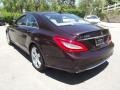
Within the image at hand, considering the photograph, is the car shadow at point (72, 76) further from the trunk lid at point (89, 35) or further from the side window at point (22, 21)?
the side window at point (22, 21)

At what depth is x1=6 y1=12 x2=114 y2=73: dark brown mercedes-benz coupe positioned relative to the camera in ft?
14.2

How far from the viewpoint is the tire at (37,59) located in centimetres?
516

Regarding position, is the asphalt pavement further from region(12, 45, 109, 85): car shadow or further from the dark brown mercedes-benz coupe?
the dark brown mercedes-benz coupe

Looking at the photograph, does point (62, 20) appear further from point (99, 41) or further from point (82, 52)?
point (82, 52)

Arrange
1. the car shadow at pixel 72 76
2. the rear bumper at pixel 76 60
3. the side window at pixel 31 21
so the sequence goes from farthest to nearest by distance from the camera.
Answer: the side window at pixel 31 21
the car shadow at pixel 72 76
the rear bumper at pixel 76 60

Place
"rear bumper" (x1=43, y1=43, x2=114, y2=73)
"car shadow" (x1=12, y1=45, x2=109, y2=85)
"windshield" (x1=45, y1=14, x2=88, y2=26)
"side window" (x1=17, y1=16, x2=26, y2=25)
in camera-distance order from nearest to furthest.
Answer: "rear bumper" (x1=43, y1=43, x2=114, y2=73) → "car shadow" (x1=12, y1=45, x2=109, y2=85) → "windshield" (x1=45, y1=14, x2=88, y2=26) → "side window" (x1=17, y1=16, x2=26, y2=25)

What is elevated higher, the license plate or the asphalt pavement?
the license plate

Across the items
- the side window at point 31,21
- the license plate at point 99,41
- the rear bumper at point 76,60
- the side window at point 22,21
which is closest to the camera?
the rear bumper at point 76,60

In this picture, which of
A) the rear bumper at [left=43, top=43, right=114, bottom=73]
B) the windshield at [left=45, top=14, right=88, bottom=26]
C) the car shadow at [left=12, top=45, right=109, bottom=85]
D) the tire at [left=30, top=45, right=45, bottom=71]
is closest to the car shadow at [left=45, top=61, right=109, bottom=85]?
the car shadow at [left=12, top=45, right=109, bottom=85]

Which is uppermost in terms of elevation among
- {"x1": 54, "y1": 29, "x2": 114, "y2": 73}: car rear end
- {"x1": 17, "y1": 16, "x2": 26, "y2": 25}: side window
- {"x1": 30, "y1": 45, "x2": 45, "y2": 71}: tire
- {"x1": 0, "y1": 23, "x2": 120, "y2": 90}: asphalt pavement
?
{"x1": 17, "y1": 16, "x2": 26, "y2": 25}: side window

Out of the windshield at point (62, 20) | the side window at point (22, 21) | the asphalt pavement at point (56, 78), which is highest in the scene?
the windshield at point (62, 20)

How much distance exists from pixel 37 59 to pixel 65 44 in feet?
4.32

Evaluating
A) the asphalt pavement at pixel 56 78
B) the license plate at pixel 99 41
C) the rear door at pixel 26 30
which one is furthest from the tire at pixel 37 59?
the license plate at pixel 99 41

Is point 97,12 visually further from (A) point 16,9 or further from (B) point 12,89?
(B) point 12,89
